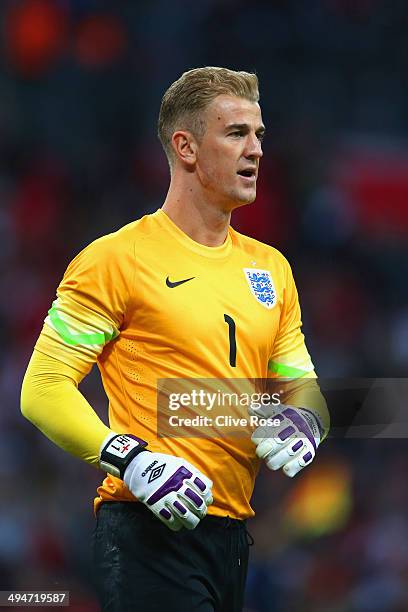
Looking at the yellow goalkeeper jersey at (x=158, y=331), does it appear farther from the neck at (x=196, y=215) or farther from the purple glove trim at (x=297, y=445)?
the purple glove trim at (x=297, y=445)

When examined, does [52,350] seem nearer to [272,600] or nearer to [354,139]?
[272,600]

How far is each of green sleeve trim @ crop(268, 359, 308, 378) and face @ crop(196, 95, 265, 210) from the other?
1.71 feet

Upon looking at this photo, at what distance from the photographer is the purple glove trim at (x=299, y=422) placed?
3.08m

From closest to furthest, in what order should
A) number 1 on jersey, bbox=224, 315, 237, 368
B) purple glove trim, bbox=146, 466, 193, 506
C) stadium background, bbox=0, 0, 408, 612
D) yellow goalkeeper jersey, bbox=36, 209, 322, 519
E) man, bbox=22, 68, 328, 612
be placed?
purple glove trim, bbox=146, 466, 193, 506 < man, bbox=22, 68, 328, 612 < yellow goalkeeper jersey, bbox=36, 209, 322, 519 < number 1 on jersey, bbox=224, 315, 237, 368 < stadium background, bbox=0, 0, 408, 612

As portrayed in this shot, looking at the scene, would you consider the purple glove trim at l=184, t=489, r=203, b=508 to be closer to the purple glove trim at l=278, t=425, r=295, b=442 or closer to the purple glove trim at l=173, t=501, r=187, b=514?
the purple glove trim at l=173, t=501, r=187, b=514

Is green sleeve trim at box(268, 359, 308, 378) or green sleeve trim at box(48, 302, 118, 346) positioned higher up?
green sleeve trim at box(48, 302, 118, 346)

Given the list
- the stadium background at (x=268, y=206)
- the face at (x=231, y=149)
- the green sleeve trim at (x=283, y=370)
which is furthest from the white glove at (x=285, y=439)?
the stadium background at (x=268, y=206)

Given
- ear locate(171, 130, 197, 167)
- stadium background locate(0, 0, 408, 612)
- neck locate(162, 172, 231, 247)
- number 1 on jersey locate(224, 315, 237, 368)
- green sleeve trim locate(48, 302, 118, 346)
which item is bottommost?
stadium background locate(0, 0, 408, 612)

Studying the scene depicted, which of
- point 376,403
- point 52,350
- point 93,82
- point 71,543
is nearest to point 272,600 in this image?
point 71,543

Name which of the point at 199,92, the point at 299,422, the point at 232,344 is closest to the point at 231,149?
the point at 199,92

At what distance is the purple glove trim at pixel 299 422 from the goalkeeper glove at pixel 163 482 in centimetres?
40

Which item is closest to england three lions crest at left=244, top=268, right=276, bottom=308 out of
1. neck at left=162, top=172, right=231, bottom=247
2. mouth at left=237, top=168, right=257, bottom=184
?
neck at left=162, top=172, right=231, bottom=247

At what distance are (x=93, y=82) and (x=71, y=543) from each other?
3.83 metres

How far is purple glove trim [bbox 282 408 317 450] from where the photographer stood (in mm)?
3078
